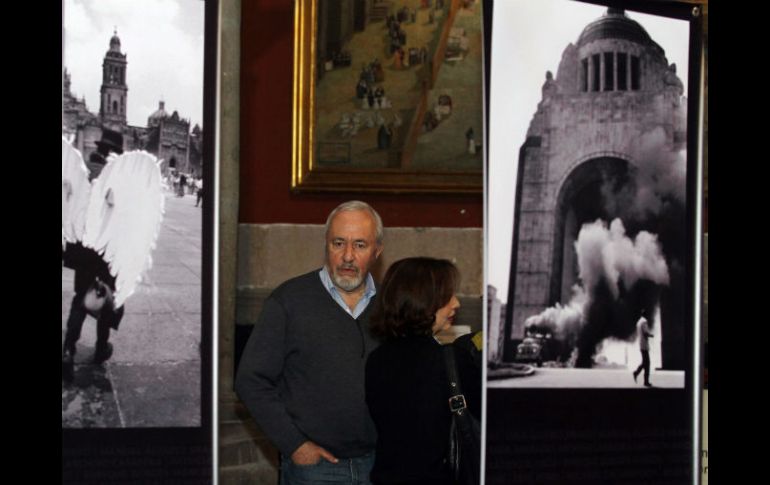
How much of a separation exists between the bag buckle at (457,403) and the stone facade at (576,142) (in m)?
0.40

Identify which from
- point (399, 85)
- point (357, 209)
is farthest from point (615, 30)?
point (399, 85)

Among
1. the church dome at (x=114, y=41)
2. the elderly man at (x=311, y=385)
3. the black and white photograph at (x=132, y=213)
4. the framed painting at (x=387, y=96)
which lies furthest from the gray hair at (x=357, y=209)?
the framed painting at (x=387, y=96)

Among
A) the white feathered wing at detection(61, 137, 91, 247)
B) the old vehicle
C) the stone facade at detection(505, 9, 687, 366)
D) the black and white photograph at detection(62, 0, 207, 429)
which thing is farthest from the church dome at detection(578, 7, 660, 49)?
the white feathered wing at detection(61, 137, 91, 247)

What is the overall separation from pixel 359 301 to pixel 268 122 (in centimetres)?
242

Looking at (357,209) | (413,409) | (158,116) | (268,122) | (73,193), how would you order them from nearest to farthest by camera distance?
(413,409), (73,193), (158,116), (357,209), (268,122)

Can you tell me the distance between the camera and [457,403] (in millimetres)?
2719

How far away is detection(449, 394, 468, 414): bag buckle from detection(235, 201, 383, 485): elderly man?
34 cm

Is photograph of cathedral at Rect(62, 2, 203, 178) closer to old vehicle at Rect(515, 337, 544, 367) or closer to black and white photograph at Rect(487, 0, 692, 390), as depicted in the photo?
black and white photograph at Rect(487, 0, 692, 390)

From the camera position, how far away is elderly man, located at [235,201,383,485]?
116 inches

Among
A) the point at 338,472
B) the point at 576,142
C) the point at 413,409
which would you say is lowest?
the point at 338,472

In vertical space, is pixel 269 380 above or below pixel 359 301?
below

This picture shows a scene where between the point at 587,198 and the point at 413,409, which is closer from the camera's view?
the point at 413,409

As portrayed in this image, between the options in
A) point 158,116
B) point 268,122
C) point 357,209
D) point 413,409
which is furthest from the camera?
point 268,122

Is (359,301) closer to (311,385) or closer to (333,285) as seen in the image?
(333,285)
